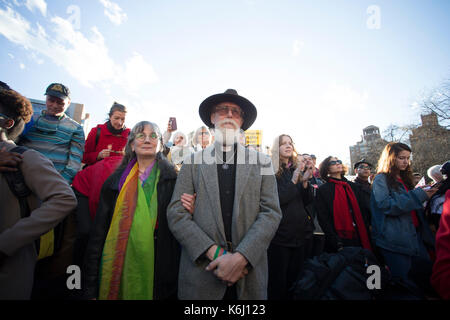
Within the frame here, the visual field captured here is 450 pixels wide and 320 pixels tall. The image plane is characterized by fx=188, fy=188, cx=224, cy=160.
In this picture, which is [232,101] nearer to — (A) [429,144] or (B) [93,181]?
(B) [93,181]

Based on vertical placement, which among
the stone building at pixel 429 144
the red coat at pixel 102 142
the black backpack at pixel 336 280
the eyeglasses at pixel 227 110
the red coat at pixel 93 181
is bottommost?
the black backpack at pixel 336 280

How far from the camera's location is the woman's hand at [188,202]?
180cm

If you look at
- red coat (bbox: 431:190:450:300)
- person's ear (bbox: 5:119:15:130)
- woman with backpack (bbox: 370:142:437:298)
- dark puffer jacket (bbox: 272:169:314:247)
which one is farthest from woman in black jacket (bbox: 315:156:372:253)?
person's ear (bbox: 5:119:15:130)

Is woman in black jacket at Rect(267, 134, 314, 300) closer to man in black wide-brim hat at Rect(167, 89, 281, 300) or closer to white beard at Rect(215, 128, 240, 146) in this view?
man in black wide-brim hat at Rect(167, 89, 281, 300)

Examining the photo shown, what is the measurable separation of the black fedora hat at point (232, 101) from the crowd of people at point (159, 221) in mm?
13

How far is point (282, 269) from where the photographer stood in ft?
8.94

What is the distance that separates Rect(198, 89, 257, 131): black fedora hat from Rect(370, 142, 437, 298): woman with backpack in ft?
8.63

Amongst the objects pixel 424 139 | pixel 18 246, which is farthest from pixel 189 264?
pixel 424 139

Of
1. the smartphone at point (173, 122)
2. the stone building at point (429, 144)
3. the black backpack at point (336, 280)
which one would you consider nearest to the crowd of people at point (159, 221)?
the black backpack at point (336, 280)

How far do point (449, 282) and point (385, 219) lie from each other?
1.66 metres

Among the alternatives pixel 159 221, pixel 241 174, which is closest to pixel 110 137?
pixel 159 221

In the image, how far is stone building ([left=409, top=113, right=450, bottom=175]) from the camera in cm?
1684

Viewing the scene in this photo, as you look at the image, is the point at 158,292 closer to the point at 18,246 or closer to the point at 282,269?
the point at 18,246

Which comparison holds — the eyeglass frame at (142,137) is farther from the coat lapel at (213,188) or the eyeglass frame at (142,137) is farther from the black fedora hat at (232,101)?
the coat lapel at (213,188)
